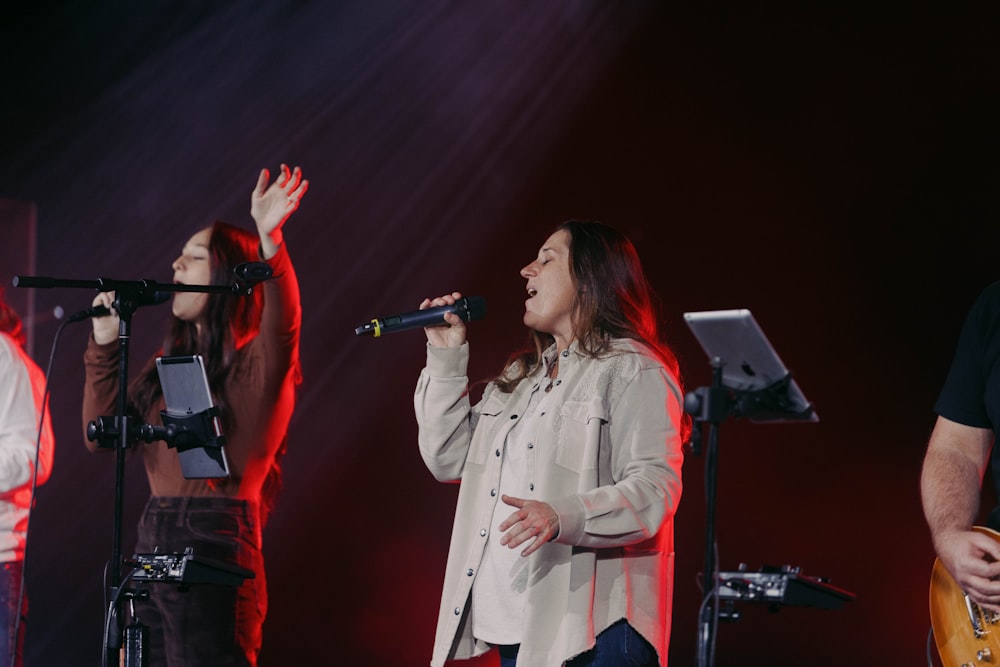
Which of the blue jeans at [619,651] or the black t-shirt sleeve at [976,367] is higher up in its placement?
the black t-shirt sleeve at [976,367]

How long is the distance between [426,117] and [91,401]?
6.06 ft

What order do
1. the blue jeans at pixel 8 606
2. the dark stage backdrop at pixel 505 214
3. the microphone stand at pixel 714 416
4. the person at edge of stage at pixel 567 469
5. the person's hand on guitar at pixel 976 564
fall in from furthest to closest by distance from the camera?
the dark stage backdrop at pixel 505 214 → the blue jeans at pixel 8 606 → the person at edge of stage at pixel 567 469 → the person's hand on guitar at pixel 976 564 → the microphone stand at pixel 714 416

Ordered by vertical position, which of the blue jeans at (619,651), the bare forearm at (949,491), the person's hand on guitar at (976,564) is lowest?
the blue jeans at (619,651)

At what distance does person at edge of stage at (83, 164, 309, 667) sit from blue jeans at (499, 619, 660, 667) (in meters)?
1.14

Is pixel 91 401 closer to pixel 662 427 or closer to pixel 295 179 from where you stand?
pixel 295 179

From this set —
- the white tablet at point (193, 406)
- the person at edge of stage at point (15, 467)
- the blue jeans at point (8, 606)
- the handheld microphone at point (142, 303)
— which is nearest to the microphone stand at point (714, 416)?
the white tablet at point (193, 406)

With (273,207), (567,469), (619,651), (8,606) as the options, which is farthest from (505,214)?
(619,651)

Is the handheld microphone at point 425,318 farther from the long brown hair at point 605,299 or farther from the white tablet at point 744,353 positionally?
the white tablet at point 744,353

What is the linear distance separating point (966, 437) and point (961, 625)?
1.29 feet

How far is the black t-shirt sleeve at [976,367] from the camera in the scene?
2.29 m

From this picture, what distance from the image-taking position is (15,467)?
325 cm

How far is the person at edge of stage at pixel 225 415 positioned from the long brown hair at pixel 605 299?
37.2 inches

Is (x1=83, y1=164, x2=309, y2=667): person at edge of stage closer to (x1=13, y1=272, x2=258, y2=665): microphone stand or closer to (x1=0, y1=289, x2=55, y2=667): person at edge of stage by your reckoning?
(x1=0, y1=289, x2=55, y2=667): person at edge of stage

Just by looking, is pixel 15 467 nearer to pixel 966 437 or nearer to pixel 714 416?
pixel 714 416
